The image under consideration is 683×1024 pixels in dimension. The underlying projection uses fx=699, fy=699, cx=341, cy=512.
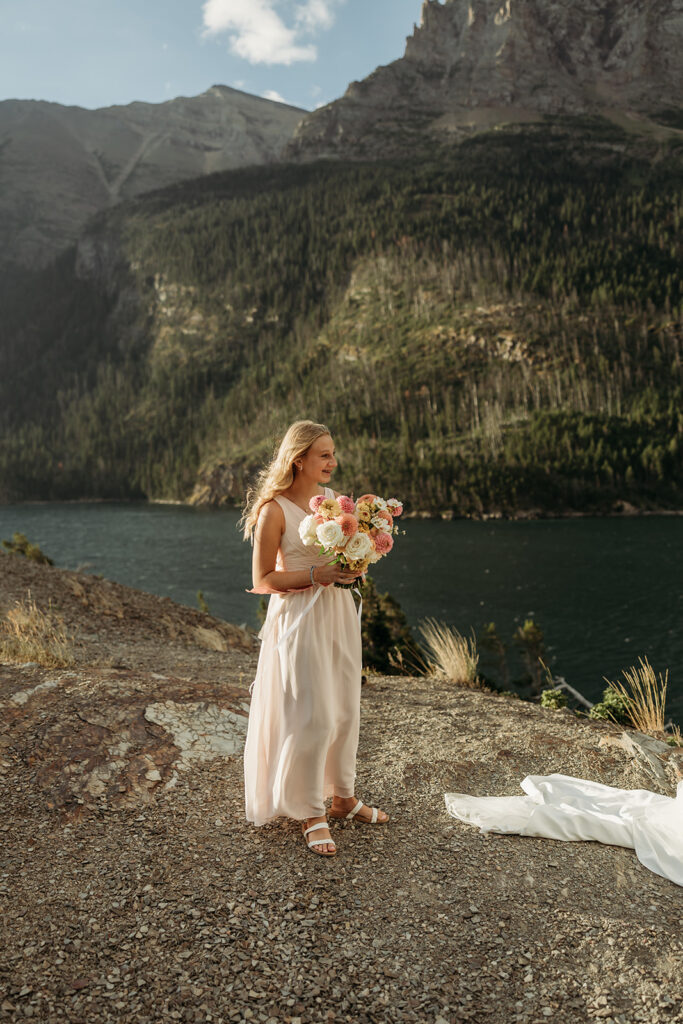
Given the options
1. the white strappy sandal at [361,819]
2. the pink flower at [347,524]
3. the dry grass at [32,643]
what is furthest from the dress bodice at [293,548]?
the dry grass at [32,643]

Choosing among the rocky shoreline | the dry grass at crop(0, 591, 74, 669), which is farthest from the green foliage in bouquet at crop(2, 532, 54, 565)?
the rocky shoreline

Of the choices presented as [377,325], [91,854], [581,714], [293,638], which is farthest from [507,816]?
[377,325]

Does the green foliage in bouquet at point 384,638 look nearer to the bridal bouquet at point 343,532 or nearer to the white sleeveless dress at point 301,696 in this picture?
the white sleeveless dress at point 301,696

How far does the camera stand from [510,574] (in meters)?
53.0

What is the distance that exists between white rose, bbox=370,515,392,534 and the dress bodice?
13.6 inches

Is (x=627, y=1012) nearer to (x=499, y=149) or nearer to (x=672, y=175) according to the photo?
(x=672, y=175)

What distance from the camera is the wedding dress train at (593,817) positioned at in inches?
170

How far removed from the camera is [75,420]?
186 m

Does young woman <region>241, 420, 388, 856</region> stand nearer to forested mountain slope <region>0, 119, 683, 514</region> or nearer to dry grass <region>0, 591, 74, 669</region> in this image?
dry grass <region>0, 591, 74, 669</region>

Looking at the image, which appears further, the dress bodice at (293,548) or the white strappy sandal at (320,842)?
the dress bodice at (293,548)

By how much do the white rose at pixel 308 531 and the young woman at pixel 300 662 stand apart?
208mm

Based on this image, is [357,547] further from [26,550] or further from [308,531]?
[26,550]

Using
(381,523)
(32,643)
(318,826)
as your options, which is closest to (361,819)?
(318,826)

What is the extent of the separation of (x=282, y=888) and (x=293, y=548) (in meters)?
1.94
